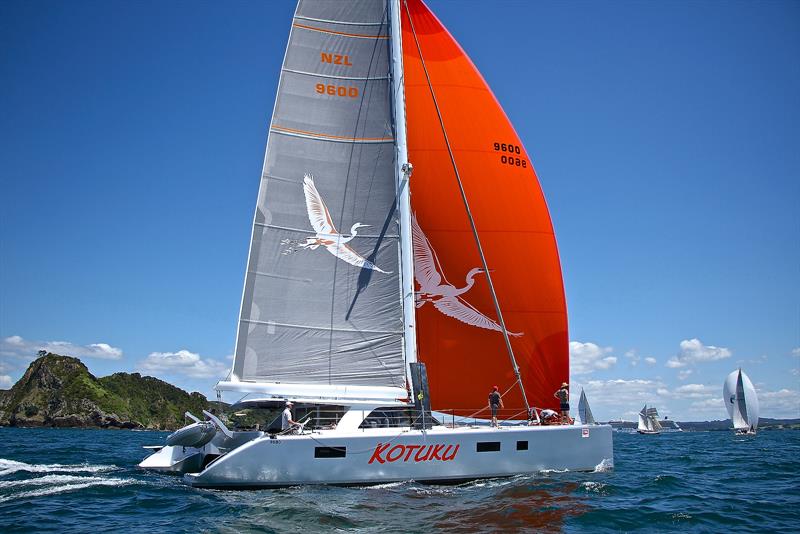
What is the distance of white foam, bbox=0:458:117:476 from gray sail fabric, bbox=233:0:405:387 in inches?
215

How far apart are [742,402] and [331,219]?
186 ft

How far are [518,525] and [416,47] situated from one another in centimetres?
1184

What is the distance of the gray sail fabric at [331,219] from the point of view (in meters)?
13.0

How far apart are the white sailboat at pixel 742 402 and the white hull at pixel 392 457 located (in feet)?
173

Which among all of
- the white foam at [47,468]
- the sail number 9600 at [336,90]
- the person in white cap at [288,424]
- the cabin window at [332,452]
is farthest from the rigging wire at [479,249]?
the white foam at [47,468]

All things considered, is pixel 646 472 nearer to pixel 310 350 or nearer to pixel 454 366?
pixel 454 366

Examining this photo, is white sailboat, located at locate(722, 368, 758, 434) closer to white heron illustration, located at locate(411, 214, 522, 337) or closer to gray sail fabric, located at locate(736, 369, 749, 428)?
gray sail fabric, located at locate(736, 369, 749, 428)

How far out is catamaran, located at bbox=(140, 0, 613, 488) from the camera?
12.2 meters

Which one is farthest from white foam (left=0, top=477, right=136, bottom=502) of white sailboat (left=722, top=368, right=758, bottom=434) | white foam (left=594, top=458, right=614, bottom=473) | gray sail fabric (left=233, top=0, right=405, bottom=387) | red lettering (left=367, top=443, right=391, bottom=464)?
white sailboat (left=722, top=368, right=758, bottom=434)

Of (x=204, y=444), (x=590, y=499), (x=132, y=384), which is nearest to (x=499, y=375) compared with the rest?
(x=590, y=499)

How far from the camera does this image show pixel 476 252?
14.6 meters

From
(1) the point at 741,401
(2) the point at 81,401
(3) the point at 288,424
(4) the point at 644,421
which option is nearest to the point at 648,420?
(4) the point at 644,421

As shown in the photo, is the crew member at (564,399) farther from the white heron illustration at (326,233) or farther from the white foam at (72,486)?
the white foam at (72,486)

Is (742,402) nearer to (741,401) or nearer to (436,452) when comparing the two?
(741,401)
